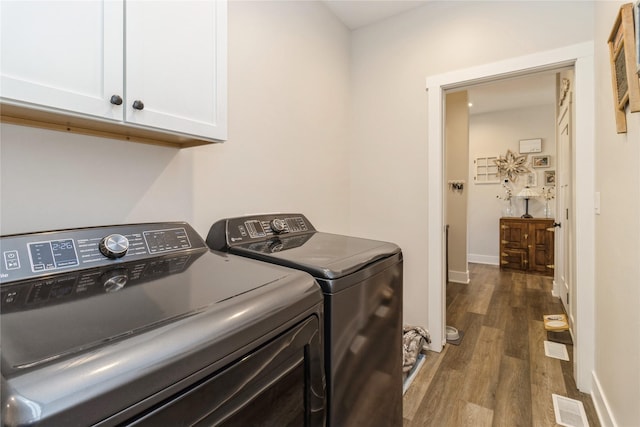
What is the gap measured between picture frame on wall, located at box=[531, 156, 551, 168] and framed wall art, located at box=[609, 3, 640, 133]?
4.24m

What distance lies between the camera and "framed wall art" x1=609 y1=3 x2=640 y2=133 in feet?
3.71

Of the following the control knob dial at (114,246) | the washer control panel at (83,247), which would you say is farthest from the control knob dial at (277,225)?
the control knob dial at (114,246)

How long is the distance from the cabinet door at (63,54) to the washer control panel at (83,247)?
384 mm

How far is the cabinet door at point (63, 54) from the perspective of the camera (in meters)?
0.72

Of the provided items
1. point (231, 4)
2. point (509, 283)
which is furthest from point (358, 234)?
point (509, 283)

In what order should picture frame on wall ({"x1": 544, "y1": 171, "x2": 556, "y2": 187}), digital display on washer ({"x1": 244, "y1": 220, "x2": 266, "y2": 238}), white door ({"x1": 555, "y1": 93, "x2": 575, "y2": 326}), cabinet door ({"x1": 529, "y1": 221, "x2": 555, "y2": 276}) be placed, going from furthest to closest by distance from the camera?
picture frame on wall ({"x1": 544, "y1": 171, "x2": 556, "y2": 187}), cabinet door ({"x1": 529, "y1": 221, "x2": 555, "y2": 276}), white door ({"x1": 555, "y1": 93, "x2": 575, "y2": 326}), digital display on washer ({"x1": 244, "y1": 220, "x2": 266, "y2": 238})

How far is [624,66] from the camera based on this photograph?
1253mm

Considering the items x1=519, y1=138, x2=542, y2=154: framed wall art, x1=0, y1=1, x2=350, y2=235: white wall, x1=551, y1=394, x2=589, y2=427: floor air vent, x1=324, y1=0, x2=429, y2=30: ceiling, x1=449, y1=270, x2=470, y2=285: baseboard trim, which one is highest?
x1=324, y1=0, x2=429, y2=30: ceiling

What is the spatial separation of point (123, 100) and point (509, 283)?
4776 millimetres

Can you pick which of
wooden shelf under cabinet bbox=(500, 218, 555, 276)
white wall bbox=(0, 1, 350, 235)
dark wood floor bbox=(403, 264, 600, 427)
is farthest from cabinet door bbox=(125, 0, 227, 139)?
wooden shelf under cabinet bbox=(500, 218, 555, 276)

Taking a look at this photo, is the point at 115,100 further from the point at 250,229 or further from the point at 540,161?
the point at 540,161

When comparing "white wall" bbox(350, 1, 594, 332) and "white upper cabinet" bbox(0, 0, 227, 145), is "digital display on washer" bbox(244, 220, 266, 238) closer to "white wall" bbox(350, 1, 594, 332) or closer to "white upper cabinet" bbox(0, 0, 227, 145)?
"white upper cabinet" bbox(0, 0, 227, 145)

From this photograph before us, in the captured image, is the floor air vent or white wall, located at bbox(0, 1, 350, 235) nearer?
white wall, located at bbox(0, 1, 350, 235)

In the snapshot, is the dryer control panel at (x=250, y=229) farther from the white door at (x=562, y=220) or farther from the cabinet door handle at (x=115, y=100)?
the white door at (x=562, y=220)
